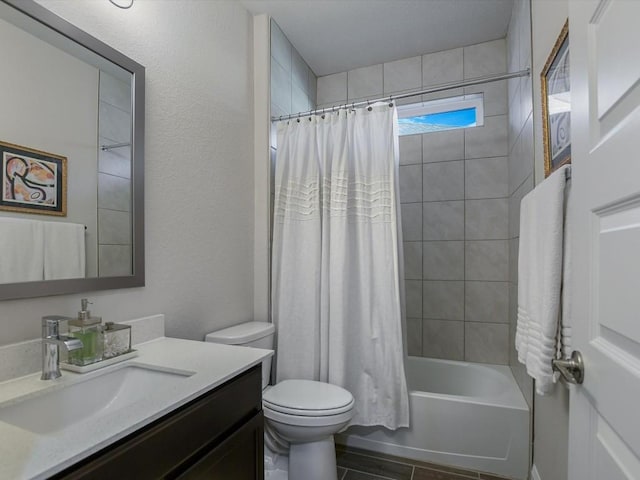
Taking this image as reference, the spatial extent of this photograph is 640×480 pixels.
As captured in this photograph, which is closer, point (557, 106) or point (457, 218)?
point (557, 106)

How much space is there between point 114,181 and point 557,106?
65.7 inches

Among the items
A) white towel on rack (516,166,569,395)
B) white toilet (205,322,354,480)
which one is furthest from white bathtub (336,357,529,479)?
white towel on rack (516,166,569,395)

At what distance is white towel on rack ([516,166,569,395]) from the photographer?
43.1 inches

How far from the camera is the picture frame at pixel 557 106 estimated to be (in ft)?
3.97

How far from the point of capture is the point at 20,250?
1.03 meters

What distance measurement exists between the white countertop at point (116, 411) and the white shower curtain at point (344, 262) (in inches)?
30.5

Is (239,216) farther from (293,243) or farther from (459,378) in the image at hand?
(459,378)

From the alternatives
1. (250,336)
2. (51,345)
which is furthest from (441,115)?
(51,345)

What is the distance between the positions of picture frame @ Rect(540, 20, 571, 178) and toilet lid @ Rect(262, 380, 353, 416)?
1322mm

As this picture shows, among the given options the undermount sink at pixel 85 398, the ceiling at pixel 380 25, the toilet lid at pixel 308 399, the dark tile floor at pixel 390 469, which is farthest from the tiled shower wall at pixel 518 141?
the undermount sink at pixel 85 398

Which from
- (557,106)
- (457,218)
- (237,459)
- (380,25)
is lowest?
(237,459)

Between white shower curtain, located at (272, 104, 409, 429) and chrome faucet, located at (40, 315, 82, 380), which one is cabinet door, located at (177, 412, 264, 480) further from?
white shower curtain, located at (272, 104, 409, 429)

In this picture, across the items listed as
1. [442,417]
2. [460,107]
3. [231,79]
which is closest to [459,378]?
[442,417]

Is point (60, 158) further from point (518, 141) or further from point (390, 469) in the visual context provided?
point (518, 141)
